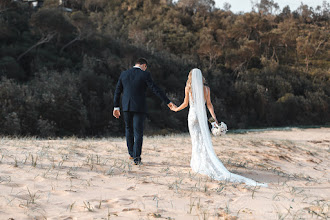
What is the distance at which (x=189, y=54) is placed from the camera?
46.7 meters

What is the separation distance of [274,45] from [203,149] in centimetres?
5471

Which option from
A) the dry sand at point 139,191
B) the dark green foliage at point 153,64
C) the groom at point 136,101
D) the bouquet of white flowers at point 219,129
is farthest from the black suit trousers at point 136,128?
the dark green foliage at point 153,64

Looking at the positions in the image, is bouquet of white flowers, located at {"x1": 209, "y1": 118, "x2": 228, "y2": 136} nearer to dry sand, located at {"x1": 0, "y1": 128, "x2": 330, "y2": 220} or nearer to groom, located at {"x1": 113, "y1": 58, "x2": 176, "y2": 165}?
dry sand, located at {"x1": 0, "y1": 128, "x2": 330, "y2": 220}

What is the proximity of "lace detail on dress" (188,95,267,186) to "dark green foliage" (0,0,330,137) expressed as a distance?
1476 centimetres

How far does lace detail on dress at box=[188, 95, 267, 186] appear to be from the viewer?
5551mm

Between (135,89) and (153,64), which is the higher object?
(153,64)

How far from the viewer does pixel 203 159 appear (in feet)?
19.1

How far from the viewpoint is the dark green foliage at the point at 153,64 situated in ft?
69.9

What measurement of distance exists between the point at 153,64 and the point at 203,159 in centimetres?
2703

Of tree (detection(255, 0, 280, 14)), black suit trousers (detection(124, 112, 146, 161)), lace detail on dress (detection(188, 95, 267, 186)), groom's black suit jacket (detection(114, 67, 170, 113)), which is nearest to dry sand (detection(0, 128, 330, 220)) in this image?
lace detail on dress (detection(188, 95, 267, 186))

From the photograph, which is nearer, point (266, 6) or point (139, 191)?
point (139, 191)

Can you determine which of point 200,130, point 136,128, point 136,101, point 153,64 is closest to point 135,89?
point 136,101

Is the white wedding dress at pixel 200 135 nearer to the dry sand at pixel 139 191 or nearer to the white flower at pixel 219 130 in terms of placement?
the white flower at pixel 219 130

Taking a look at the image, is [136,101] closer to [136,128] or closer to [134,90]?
[134,90]
